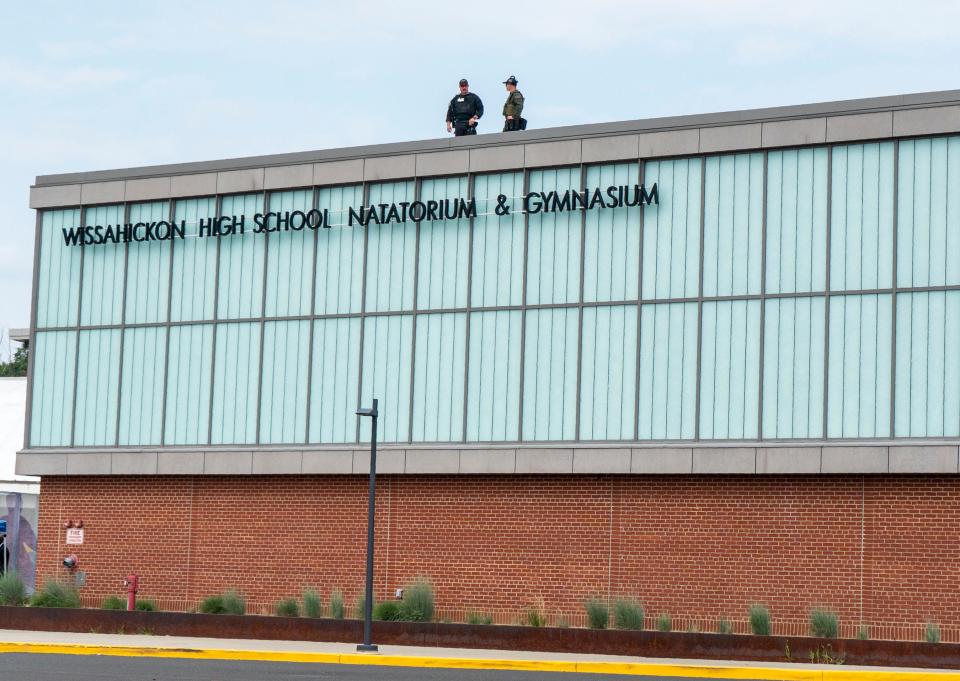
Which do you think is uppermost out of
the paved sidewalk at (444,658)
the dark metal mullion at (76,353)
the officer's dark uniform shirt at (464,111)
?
the officer's dark uniform shirt at (464,111)

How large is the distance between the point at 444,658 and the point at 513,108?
45.2ft

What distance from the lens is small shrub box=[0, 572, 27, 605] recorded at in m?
35.3

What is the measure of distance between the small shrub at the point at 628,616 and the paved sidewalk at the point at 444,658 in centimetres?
296

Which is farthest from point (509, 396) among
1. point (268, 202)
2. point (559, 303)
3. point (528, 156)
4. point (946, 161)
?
point (946, 161)

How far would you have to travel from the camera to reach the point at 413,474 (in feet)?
111

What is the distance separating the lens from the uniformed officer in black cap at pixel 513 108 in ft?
115

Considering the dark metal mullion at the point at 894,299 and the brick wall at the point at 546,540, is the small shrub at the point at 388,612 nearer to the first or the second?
the brick wall at the point at 546,540

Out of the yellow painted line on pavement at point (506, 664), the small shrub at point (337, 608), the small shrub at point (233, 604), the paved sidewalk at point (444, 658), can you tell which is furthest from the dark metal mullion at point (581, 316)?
the yellow painted line on pavement at point (506, 664)

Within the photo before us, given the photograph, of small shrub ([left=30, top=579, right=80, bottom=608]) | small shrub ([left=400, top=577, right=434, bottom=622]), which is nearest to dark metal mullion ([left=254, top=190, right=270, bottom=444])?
small shrub ([left=30, top=579, right=80, bottom=608])

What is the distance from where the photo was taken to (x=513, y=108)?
35.2m

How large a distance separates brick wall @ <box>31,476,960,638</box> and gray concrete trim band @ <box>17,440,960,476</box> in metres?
0.42

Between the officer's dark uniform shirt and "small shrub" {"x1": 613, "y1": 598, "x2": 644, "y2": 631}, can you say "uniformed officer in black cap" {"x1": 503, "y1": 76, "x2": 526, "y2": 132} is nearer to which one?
the officer's dark uniform shirt

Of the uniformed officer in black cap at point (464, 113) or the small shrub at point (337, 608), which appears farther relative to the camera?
the uniformed officer in black cap at point (464, 113)

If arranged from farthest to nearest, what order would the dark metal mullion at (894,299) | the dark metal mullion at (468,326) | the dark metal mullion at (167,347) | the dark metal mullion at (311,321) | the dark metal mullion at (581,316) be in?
the dark metal mullion at (167,347)
the dark metal mullion at (311,321)
the dark metal mullion at (468,326)
the dark metal mullion at (581,316)
the dark metal mullion at (894,299)
